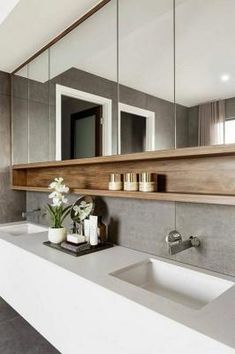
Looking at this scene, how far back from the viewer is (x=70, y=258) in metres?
1.49

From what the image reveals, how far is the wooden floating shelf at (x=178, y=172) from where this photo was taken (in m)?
1.23

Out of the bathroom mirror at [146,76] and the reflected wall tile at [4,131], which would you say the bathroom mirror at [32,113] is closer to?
the reflected wall tile at [4,131]

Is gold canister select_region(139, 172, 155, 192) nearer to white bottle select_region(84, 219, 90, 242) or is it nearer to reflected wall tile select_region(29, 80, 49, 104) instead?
white bottle select_region(84, 219, 90, 242)

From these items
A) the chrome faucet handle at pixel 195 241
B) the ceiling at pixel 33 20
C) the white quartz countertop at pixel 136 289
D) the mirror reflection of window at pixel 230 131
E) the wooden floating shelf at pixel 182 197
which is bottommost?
the white quartz countertop at pixel 136 289

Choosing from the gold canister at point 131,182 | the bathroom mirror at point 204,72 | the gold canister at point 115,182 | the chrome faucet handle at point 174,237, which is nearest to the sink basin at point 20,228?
the gold canister at point 115,182

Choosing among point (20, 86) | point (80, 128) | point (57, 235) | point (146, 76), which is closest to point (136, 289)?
point (57, 235)

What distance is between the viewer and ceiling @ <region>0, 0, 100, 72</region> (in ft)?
5.51

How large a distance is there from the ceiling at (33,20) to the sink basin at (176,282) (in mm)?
1669

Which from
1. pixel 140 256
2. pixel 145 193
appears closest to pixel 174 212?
pixel 145 193

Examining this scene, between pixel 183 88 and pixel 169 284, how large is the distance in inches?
40.9

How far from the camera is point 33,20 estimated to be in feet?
6.06

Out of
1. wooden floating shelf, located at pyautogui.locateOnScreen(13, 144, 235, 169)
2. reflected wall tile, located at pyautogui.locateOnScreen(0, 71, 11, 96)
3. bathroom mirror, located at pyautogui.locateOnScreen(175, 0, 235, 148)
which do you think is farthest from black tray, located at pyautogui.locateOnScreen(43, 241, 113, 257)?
reflected wall tile, located at pyautogui.locateOnScreen(0, 71, 11, 96)

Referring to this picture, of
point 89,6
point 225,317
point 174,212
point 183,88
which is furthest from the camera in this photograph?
point 89,6

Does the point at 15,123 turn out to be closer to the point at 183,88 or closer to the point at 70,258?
the point at 70,258
